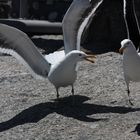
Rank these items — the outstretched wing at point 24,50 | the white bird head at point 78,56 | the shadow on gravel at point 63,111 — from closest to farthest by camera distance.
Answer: the shadow on gravel at point 63,111
the white bird head at point 78,56
the outstretched wing at point 24,50

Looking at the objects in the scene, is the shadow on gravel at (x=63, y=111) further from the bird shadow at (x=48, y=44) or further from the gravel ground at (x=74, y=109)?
the bird shadow at (x=48, y=44)

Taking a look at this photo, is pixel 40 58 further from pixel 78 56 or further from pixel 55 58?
pixel 78 56

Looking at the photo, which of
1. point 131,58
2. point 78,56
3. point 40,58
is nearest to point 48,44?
point 40,58

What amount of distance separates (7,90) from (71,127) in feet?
A: 6.99

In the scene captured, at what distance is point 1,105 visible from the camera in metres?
7.65

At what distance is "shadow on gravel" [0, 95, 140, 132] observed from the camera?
688 centimetres

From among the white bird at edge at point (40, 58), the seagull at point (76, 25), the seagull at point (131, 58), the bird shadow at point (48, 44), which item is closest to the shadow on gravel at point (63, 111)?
the white bird at edge at point (40, 58)

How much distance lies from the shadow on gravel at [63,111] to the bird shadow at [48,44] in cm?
438

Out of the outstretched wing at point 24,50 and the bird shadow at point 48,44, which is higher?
the outstretched wing at point 24,50

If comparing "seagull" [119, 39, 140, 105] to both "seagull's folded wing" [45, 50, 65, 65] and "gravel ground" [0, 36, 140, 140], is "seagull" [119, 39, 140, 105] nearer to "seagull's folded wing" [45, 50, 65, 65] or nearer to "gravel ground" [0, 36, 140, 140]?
"gravel ground" [0, 36, 140, 140]

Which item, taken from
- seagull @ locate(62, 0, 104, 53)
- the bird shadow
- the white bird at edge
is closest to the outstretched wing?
the white bird at edge

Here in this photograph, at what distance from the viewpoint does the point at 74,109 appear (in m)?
7.25

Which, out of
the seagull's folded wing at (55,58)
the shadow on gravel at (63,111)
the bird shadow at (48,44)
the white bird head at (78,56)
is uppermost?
the white bird head at (78,56)

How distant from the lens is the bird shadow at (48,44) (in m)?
12.1
